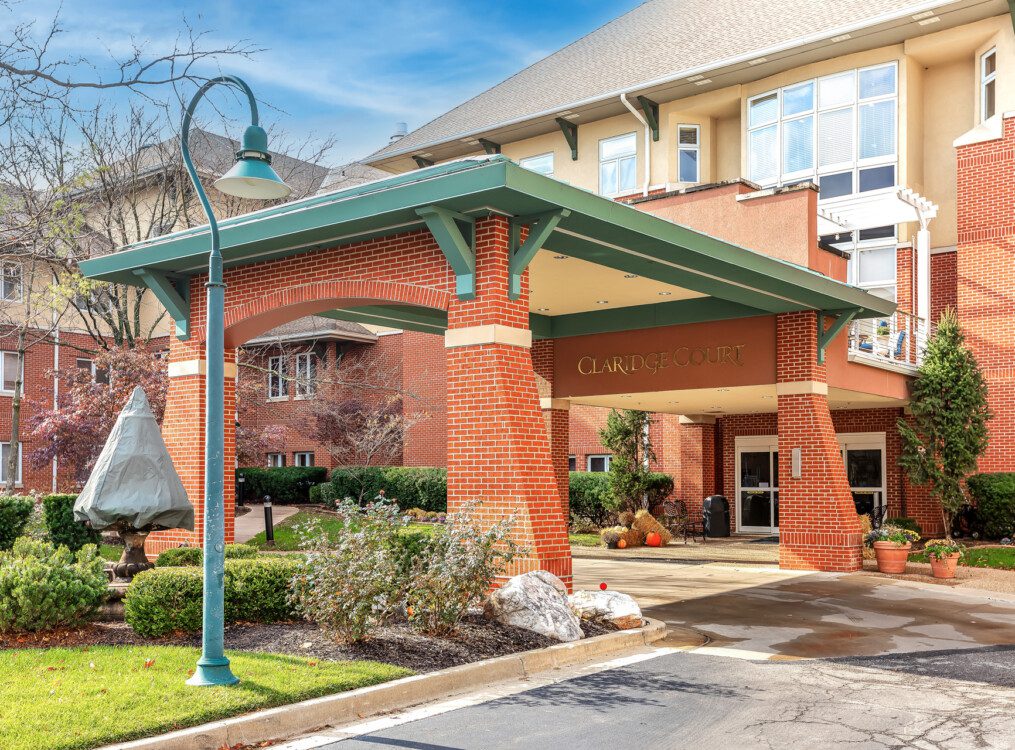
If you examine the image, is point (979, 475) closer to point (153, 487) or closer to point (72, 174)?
point (153, 487)

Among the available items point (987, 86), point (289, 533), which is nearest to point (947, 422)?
point (987, 86)

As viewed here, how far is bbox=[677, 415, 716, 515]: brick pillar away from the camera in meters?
27.9

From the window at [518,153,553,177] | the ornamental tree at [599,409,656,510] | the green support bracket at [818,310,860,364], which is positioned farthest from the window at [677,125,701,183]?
the green support bracket at [818,310,860,364]

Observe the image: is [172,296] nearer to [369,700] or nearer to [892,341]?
[369,700]

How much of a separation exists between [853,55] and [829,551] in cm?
1471

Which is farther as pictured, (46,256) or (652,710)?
(46,256)

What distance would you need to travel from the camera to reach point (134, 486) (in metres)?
10.9

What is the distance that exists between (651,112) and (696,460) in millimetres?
10287

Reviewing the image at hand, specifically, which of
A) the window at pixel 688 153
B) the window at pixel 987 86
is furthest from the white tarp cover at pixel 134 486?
the window at pixel 987 86

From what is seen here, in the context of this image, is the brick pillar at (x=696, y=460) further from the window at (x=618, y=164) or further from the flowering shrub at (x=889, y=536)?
the flowering shrub at (x=889, y=536)

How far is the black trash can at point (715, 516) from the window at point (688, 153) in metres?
9.58

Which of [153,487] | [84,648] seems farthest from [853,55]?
[84,648]

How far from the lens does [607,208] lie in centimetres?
1136

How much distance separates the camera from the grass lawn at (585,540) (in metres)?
24.5
